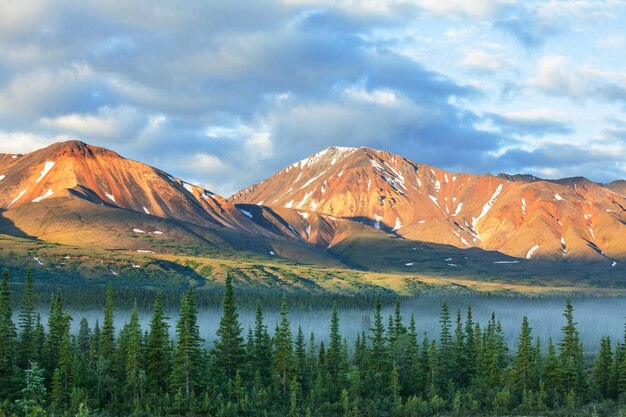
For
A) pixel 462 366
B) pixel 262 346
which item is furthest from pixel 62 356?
pixel 462 366

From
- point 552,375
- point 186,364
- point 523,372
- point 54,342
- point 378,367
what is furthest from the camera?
point 378,367

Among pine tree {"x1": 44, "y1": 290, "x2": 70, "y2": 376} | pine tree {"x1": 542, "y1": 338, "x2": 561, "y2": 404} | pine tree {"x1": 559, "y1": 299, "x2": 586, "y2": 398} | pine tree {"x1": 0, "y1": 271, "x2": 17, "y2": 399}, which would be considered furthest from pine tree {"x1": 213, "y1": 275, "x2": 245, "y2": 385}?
pine tree {"x1": 559, "y1": 299, "x2": 586, "y2": 398}

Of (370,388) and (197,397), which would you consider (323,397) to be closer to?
(370,388)

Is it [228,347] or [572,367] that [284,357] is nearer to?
[228,347]

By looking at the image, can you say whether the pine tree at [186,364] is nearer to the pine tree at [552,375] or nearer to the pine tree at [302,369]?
the pine tree at [302,369]

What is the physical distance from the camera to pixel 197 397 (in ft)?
366

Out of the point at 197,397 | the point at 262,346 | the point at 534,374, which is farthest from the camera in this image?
the point at 262,346

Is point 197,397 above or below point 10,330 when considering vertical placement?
below

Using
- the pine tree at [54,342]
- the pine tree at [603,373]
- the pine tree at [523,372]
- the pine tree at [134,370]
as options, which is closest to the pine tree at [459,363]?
the pine tree at [523,372]

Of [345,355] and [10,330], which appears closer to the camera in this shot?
[10,330]

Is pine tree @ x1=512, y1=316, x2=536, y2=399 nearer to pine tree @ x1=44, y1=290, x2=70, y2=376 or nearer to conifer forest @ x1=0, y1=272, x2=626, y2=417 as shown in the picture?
conifer forest @ x1=0, y1=272, x2=626, y2=417

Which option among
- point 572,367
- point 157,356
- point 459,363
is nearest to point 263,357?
point 157,356

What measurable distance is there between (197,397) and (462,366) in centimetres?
5275

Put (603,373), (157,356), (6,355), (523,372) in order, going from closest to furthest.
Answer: (6,355), (157,356), (523,372), (603,373)
